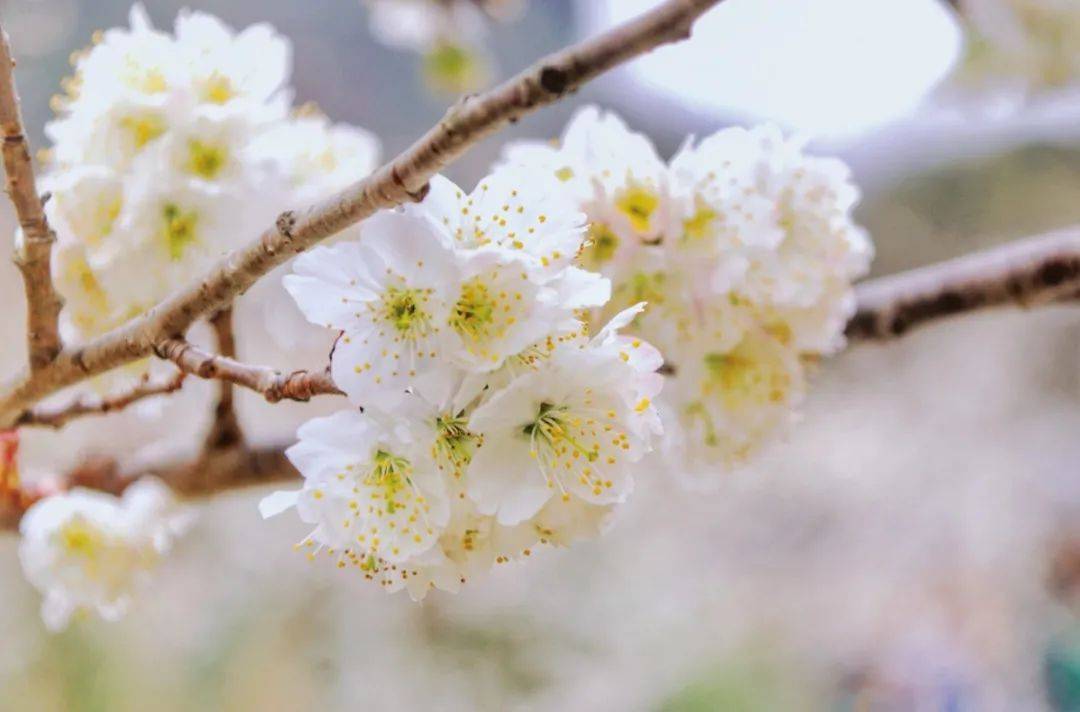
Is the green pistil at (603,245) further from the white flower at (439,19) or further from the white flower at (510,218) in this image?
the white flower at (439,19)

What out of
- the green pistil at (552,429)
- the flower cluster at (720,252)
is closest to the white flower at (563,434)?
the green pistil at (552,429)

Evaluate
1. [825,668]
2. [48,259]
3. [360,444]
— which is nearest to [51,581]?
[48,259]

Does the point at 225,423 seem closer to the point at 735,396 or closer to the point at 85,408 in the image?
the point at 85,408

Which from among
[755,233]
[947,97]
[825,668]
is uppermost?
[755,233]

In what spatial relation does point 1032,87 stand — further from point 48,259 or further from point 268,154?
point 48,259

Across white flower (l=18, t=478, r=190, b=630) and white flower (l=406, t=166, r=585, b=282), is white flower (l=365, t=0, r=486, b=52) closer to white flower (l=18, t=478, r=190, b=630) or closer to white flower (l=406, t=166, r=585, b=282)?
white flower (l=18, t=478, r=190, b=630)

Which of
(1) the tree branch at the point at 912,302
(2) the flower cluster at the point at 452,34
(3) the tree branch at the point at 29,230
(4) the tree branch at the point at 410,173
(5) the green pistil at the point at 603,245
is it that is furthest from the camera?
(2) the flower cluster at the point at 452,34
